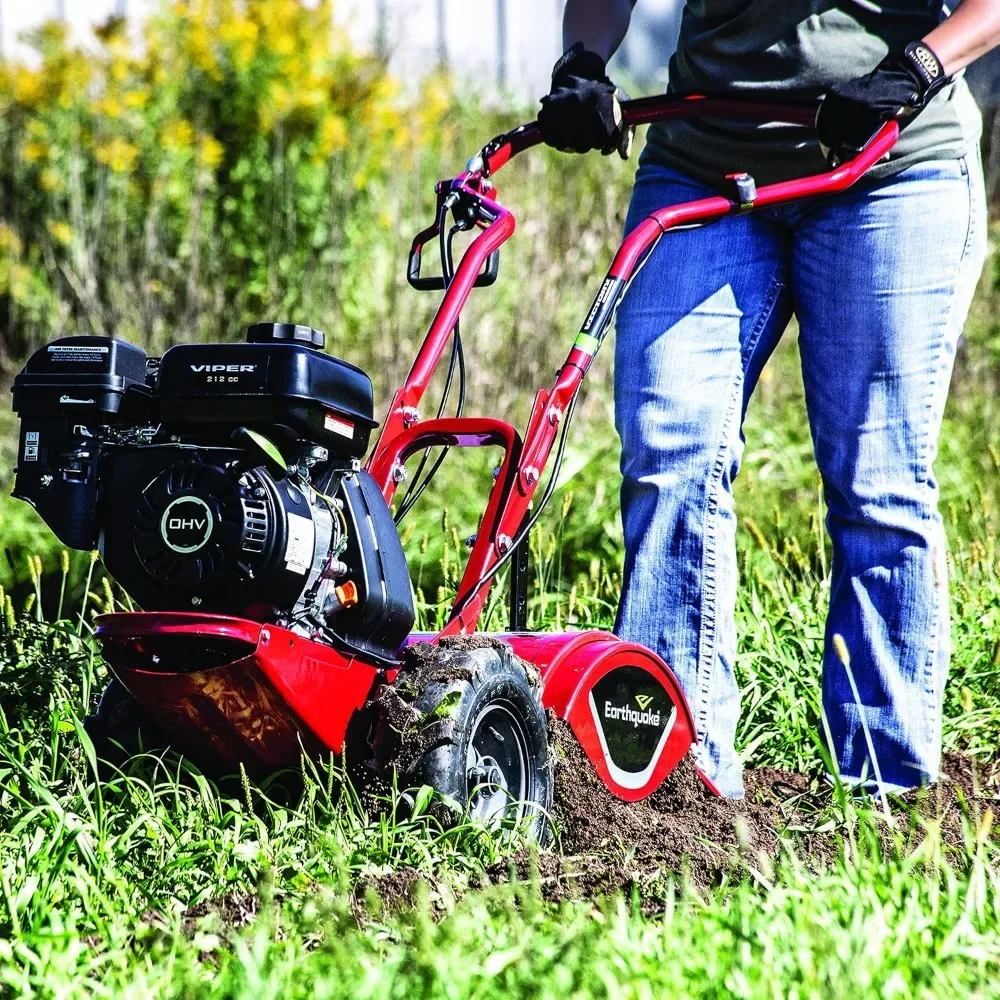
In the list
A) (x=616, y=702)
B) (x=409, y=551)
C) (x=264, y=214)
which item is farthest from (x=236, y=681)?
(x=264, y=214)

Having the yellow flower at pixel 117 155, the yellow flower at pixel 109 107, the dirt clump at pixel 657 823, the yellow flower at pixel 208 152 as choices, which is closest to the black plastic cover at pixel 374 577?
the dirt clump at pixel 657 823

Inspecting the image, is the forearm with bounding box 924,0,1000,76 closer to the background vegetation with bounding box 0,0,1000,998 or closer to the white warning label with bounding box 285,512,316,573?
the background vegetation with bounding box 0,0,1000,998

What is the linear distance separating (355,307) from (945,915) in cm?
556

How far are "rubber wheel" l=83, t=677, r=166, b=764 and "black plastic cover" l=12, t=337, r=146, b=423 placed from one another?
48cm

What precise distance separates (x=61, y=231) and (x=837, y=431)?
503 centimetres

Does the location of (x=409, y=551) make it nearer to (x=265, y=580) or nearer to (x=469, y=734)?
(x=469, y=734)

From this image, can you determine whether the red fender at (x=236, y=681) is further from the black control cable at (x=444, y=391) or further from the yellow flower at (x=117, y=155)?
the yellow flower at (x=117, y=155)

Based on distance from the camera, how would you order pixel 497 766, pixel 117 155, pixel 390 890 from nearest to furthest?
pixel 390 890, pixel 497 766, pixel 117 155

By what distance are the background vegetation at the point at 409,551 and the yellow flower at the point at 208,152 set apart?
0.01m

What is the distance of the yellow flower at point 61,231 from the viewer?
6.94 meters

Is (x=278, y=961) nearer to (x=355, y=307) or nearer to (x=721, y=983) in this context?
(x=721, y=983)

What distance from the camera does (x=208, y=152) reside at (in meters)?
6.95

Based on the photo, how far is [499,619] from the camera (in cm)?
365

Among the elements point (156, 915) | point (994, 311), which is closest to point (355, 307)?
point (994, 311)
